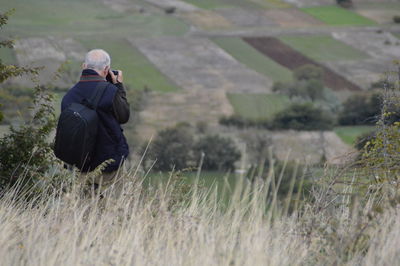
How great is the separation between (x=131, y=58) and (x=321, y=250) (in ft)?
170

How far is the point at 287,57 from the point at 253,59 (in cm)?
328

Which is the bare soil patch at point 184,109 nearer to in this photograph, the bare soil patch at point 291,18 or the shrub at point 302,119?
the shrub at point 302,119

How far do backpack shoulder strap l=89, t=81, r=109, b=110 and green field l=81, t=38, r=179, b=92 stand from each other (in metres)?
42.2

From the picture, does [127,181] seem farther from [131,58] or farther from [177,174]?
[131,58]

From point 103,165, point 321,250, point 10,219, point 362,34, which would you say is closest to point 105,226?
point 10,219

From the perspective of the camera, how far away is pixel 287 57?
58.7 metres

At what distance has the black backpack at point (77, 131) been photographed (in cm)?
451

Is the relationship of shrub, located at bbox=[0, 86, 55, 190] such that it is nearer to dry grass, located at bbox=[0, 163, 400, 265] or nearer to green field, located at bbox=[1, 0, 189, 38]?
dry grass, located at bbox=[0, 163, 400, 265]

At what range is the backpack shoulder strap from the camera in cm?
462

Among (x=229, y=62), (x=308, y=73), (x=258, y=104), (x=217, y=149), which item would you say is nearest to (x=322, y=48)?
(x=308, y=73)

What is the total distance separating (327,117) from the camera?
44688 millimetres

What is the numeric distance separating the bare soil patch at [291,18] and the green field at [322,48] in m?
3.17

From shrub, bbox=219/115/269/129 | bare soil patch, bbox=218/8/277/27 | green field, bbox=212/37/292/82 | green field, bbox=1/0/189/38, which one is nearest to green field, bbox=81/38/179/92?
green field, bbox=1/0/189/38

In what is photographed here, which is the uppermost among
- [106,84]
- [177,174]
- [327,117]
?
[106,84]
